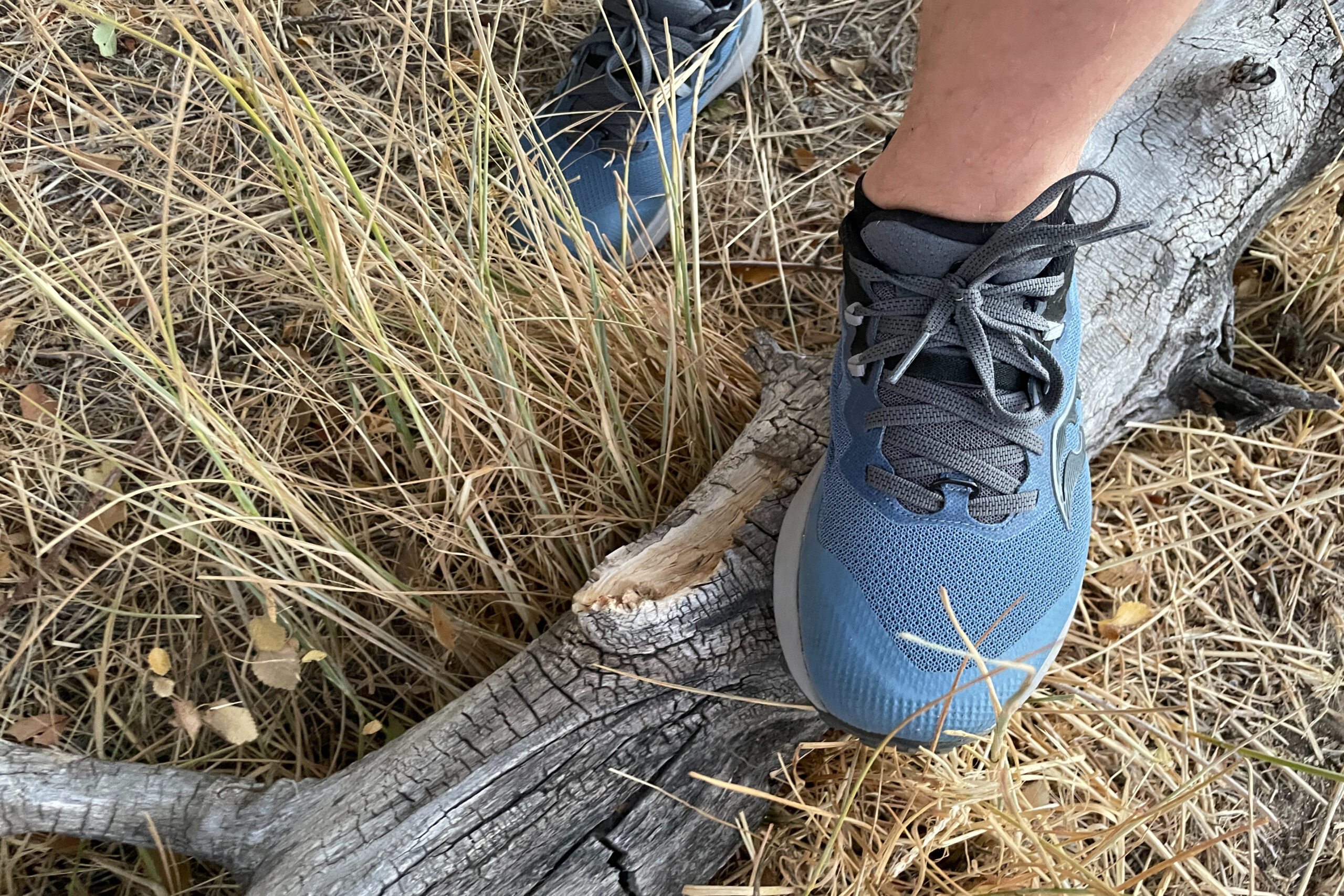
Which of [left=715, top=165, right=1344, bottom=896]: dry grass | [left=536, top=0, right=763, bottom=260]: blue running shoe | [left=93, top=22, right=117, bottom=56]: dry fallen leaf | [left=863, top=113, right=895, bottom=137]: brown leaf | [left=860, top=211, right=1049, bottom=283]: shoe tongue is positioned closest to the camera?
[left=860, top=211, right=1049, bottom=283]: shoe tongue

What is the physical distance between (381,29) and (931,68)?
1078 millimetres

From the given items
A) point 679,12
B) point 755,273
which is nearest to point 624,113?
point 679,12

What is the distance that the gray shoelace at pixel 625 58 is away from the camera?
3.70 feet

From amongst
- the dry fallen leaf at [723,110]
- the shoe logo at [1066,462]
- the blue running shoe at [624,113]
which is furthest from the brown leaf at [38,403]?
the shoe logo at [1066,462]

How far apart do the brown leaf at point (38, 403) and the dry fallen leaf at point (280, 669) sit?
1.64ft

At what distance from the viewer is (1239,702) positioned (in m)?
1.00

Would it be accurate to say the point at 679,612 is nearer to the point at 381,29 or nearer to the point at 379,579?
the point at 379,579

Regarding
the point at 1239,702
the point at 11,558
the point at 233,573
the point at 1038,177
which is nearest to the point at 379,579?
the point at 233,573

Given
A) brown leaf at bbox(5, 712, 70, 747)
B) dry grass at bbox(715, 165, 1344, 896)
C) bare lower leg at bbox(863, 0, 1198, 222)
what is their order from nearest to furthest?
bare lower leg at bbox(863, 0, 1198, 222), dry grass at bbox(715, 165, 1344, 896), brown leaf at bbox(5, 712, 70, 747)

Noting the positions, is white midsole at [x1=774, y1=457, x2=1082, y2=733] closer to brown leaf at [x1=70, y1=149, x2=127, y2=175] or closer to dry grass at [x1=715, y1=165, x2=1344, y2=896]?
dry grass at [x1=715, y1=165, x2=1344, y2=896]

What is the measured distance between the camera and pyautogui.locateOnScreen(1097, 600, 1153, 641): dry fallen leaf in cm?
95

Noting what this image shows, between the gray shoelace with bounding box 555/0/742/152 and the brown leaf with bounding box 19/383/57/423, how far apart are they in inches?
31.0

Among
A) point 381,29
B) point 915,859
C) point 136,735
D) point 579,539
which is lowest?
point 136,735

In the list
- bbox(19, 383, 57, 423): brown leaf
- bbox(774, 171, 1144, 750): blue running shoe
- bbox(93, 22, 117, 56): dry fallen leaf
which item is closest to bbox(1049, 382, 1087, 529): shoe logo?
bbox(774, 171, 1144, 750): blue running shoe
